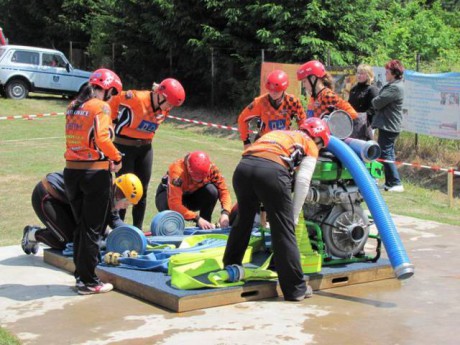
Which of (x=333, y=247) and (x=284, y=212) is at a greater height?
(x=284, y=212)

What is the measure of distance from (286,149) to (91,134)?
1617 mm

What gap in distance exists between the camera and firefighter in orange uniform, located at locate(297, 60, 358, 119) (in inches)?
335

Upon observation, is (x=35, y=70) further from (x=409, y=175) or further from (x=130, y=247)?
(x=130, y=247)

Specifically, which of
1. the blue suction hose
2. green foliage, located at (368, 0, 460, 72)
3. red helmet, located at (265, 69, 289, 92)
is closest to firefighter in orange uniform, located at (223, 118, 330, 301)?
the blue suction hose

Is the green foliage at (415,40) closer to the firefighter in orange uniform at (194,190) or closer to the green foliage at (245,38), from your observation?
the green foliage at (245,38)

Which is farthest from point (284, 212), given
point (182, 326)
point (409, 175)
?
point (409, 175)

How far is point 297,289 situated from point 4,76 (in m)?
21.2

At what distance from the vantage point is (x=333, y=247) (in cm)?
712

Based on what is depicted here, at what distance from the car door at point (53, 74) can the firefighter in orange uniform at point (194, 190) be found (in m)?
18.4

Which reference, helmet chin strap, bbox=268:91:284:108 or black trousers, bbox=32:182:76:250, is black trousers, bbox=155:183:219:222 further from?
black trousers, bbox=32:182:76:250

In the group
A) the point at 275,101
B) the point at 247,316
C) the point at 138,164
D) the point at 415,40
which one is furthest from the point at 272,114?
the point at 415,40

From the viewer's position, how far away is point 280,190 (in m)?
6.23

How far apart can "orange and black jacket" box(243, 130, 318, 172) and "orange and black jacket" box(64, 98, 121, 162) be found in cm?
116

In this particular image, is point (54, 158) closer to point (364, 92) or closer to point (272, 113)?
point (364, 92)
